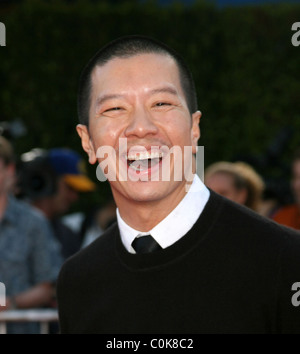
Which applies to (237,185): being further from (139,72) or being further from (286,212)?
(139,72)

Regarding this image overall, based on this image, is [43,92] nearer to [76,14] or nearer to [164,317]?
[76,14]

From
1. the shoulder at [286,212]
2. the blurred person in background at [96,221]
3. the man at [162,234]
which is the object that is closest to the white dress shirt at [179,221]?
the man at [162,234]

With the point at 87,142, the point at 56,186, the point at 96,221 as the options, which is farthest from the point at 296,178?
the point at 87,142

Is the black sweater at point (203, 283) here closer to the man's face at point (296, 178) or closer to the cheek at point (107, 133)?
the cheek at point (107, 133)

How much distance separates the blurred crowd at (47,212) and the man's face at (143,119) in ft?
7.14

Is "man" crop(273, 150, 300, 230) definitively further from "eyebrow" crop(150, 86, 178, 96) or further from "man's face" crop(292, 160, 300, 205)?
"eyebrow" crop(150, 86, 178, 96)

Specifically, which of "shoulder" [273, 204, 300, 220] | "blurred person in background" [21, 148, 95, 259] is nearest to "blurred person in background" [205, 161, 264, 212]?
"shoulder" [273, 204, 300, 220]

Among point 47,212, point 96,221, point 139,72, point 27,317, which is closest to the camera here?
point 139,72

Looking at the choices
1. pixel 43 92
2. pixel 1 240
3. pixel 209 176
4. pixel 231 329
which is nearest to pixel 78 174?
pixel 209 176

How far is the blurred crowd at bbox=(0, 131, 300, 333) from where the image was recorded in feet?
14.1

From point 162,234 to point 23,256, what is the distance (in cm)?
220

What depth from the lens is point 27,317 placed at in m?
A: 4.23

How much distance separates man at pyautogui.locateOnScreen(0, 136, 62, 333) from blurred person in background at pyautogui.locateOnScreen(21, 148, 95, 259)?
0.81 m
